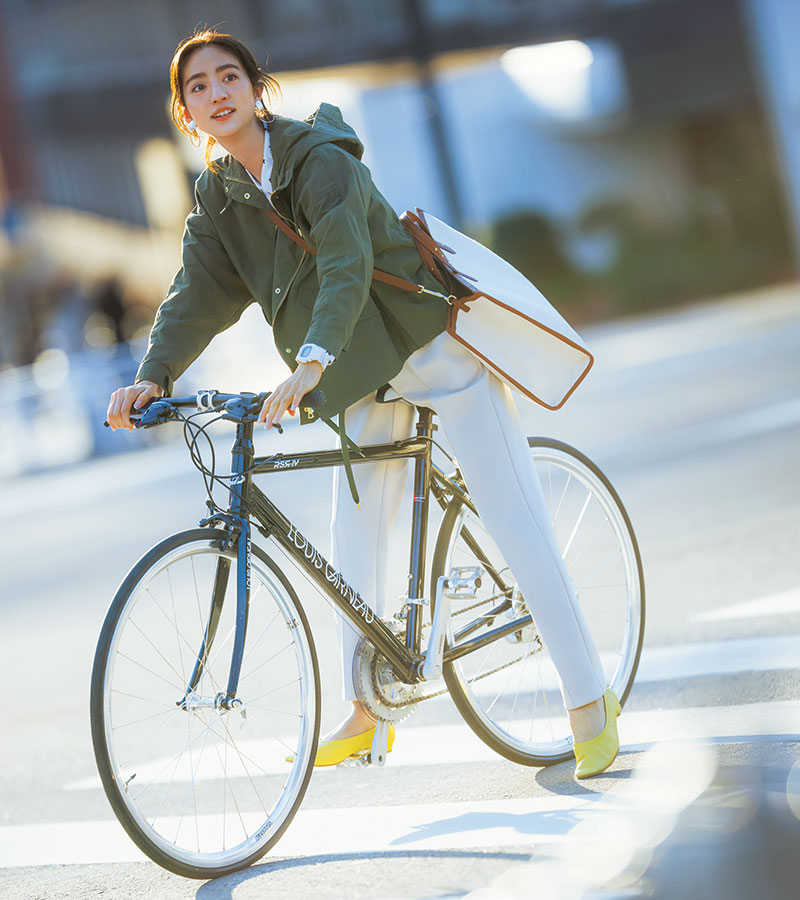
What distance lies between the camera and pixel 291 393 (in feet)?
10.6

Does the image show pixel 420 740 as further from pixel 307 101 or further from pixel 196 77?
pixel 307 101

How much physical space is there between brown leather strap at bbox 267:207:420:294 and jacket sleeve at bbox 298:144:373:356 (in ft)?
0.12

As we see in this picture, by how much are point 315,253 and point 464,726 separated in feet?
5.98

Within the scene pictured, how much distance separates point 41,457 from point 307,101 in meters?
12.2

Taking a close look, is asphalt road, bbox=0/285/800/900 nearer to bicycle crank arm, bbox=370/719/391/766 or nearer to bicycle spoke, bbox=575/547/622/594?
bicycle crank arm, bbox=370/719/391/766

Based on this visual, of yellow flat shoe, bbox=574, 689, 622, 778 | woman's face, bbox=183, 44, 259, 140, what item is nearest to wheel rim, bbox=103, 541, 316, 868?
yellow flat shoe, bbox=574, 689, 622, 778

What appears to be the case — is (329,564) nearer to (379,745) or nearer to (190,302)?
(379,745)

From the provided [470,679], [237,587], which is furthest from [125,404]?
[470,679]

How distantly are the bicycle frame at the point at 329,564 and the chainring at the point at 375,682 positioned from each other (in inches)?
1.2

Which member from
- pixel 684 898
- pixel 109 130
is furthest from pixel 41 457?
pixel 684 898

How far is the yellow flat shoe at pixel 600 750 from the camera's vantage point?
3777mm

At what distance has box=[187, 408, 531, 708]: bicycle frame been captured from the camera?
3.49m

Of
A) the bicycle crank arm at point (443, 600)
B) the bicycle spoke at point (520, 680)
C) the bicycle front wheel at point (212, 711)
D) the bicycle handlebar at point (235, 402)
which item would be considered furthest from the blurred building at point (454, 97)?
the bicycle handlebar at point (235, 402)

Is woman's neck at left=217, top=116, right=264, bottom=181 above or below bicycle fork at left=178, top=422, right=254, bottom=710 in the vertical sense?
above
